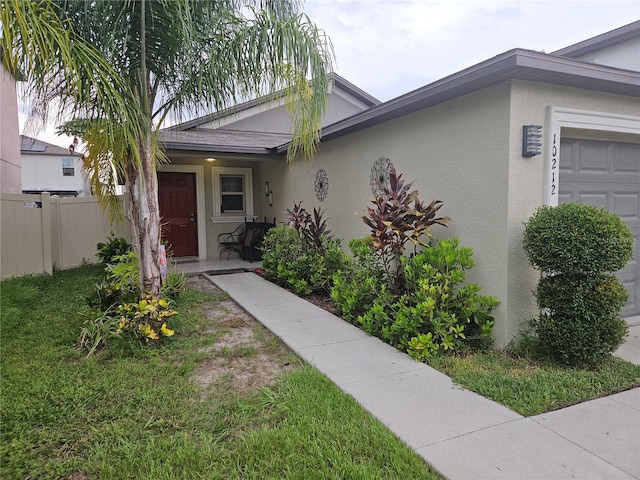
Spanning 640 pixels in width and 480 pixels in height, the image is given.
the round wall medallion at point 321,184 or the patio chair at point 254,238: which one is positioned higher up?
the round wall medallion at point 321,184

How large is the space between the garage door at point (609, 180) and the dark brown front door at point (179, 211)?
A: 27.7 feet

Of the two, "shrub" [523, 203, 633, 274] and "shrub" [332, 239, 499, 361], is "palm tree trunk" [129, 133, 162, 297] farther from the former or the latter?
"shrub" [523, 203, 633, 274]

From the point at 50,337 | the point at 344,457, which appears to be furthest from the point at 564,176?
the point at 50,337

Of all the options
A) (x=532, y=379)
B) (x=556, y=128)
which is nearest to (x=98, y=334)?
(x=532, y=379)

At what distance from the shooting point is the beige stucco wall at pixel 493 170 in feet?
12.8

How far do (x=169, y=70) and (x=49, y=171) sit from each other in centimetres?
3135

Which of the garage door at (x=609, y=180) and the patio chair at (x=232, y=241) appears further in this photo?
the patio chair at (x=232, y=241)

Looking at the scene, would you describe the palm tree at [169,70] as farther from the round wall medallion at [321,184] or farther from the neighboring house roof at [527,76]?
the round wall medallion at [321,184]

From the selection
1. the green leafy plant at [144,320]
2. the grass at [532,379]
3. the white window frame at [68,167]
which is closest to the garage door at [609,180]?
the grass at [532,379]

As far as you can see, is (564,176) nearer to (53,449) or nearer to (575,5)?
(575,5)

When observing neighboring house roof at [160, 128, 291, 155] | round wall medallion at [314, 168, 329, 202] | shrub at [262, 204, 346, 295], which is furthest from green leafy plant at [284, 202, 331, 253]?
→ neighboring house roof at [160, 128, 291, 155]

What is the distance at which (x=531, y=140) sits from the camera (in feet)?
12.6

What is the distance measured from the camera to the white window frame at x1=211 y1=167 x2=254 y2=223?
1040 cm

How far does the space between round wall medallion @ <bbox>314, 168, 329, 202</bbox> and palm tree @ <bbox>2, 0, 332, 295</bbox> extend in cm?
234
